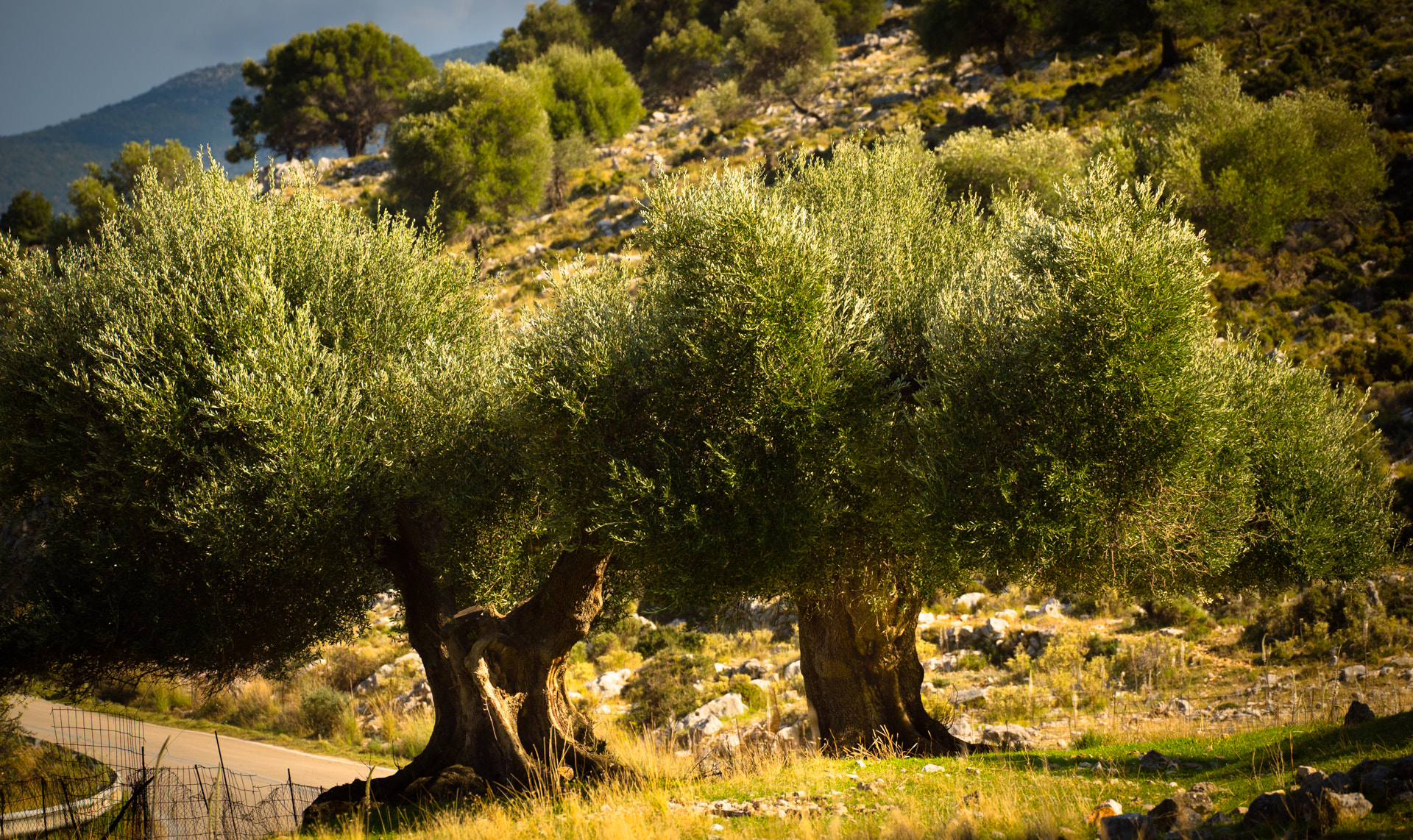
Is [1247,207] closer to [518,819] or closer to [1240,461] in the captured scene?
[1240,461]

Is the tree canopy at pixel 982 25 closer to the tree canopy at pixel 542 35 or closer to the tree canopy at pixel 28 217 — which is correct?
the tree canopy at pixel 542 35

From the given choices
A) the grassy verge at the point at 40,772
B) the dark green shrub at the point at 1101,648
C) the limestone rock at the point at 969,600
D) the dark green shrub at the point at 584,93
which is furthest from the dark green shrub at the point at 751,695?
the dark green shrub at the point at 584,93

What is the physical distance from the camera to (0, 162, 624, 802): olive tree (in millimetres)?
11852

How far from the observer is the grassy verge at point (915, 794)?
835 cm

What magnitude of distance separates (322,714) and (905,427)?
19.8 metres

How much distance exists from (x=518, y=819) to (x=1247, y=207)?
36.3m

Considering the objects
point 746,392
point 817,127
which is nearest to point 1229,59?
point 817,127

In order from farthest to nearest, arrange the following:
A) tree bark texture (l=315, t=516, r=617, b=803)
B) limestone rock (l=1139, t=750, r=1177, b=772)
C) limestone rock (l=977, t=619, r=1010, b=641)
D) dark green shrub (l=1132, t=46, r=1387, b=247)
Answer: dark green shrub (l=1132, t=46, r=1387, b=247) < limestone rock (l=977, t=619, r=1010, b=641) < tree bark texture (l=315, t=516, r=617, b=803) < limestone rock (l=1139, t=750, r=1177, b=772)

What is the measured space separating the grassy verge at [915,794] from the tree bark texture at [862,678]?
789 mm

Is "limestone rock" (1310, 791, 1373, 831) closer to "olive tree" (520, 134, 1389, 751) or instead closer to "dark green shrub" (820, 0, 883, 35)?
"olive tree" (520, 134, 1389, 751)

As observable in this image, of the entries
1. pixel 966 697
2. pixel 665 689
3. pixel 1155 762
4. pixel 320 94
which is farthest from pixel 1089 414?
pixel 320 94

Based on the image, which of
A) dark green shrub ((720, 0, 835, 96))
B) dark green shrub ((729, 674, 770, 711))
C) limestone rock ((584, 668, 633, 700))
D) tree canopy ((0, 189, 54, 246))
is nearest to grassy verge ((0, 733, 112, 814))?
limestone rock ((584, 668, 633, 700))

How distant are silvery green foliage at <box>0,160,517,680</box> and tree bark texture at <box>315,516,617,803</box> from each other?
2.52 feet

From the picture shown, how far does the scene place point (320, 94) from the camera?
240 ft
